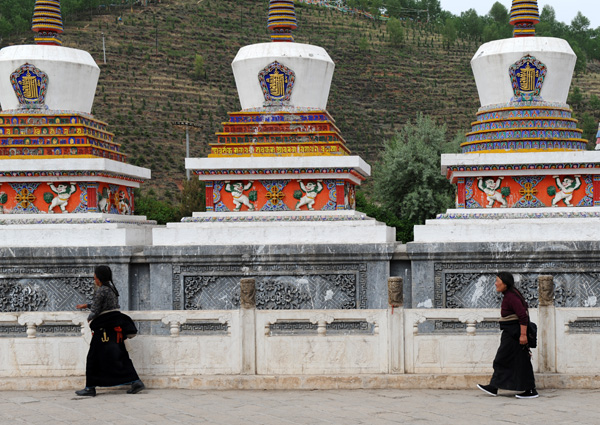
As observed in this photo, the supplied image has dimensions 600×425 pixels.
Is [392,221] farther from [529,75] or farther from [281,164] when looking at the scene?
[281,164]

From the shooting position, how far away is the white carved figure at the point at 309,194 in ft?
35.9

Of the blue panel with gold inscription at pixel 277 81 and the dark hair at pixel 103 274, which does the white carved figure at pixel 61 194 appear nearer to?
the blue panel with gold inscription at pixel 277 81

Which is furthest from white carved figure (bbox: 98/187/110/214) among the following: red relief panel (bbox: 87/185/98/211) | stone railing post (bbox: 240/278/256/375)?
stone railing post (bbox: 240/278/256/375)

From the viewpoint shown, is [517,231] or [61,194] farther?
[61,194]

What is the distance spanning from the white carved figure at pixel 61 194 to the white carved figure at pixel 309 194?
3117 millimetres

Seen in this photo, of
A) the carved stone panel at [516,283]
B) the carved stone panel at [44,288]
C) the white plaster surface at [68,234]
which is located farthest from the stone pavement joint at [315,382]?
the white plaster surface at [68,234]

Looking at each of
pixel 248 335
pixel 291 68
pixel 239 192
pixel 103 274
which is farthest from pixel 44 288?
pixel 291 68

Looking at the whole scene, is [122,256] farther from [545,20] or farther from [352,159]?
[545,20]

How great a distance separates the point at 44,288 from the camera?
10594 millimetres

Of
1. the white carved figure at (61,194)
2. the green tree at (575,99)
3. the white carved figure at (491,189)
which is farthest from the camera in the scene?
the green tree at (575,99)

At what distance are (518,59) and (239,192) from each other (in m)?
4.22

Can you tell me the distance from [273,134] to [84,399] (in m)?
4.97

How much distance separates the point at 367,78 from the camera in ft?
215

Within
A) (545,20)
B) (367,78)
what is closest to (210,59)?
→ (367,78)
